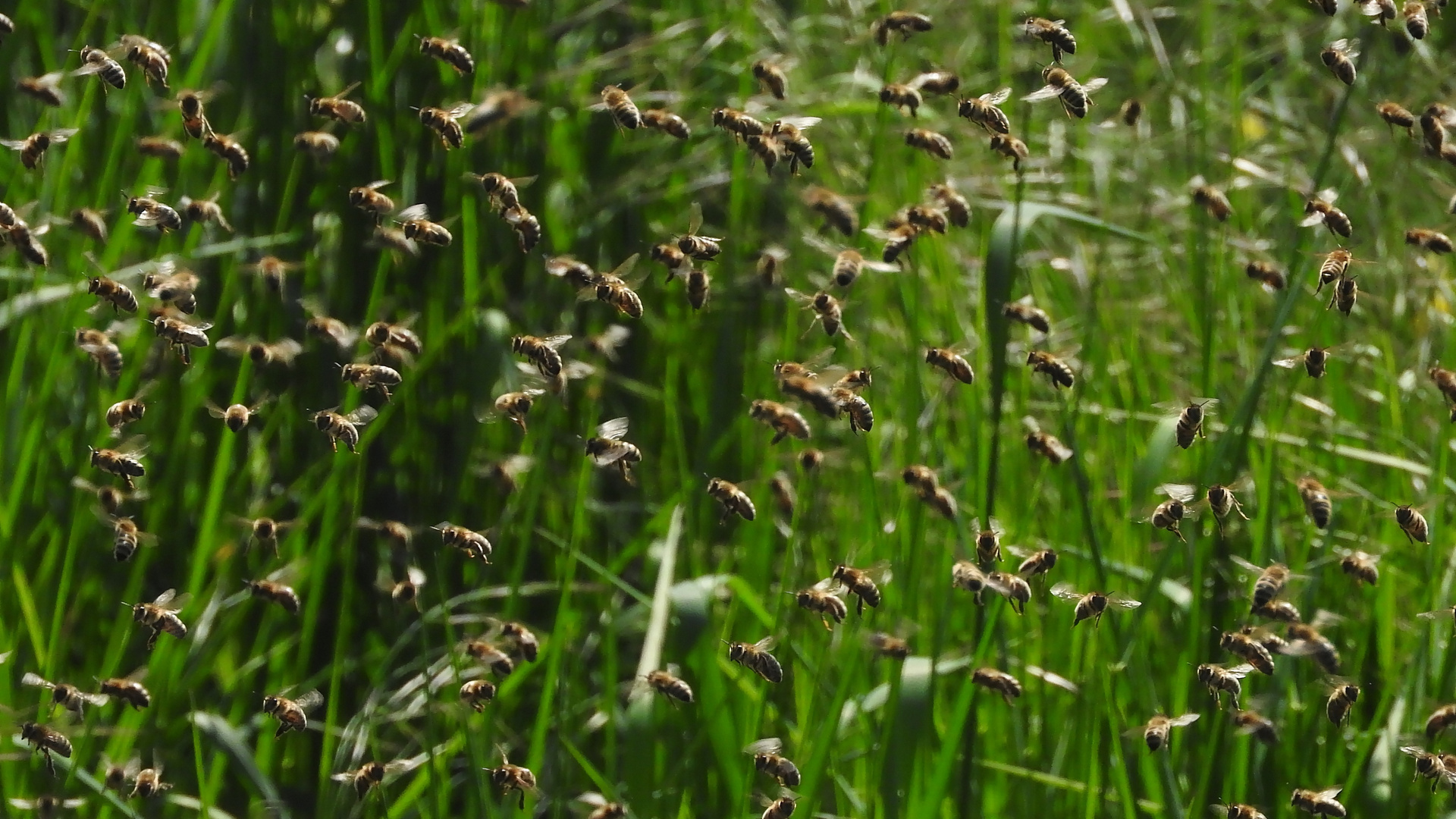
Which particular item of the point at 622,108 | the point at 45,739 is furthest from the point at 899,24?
the point at 45,739

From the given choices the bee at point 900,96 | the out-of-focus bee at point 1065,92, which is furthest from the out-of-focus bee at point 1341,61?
the bee at point 900,96

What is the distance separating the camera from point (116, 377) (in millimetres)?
3068

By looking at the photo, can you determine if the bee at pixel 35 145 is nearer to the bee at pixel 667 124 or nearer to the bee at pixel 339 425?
the bee at pixel 339 425

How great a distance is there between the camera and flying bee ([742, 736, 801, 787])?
227cm

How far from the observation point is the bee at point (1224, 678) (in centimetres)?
A: 221

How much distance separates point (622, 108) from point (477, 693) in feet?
4.05

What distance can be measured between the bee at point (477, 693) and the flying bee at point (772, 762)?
0.44 meters

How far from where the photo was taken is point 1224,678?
2.23m

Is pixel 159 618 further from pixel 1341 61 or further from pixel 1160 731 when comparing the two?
pixel 1341 61

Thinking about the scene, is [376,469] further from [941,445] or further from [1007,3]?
[1007,3]

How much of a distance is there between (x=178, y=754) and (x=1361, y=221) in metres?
3.95

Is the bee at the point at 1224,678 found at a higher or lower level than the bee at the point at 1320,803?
higher

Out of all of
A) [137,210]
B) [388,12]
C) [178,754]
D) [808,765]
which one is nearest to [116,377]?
[137,210]

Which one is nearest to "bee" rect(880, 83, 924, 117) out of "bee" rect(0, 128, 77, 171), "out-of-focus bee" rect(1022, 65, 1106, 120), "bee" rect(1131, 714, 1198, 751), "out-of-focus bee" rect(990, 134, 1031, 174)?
"out-of-focus bee" rect(1022, 65, 1106, 120)
